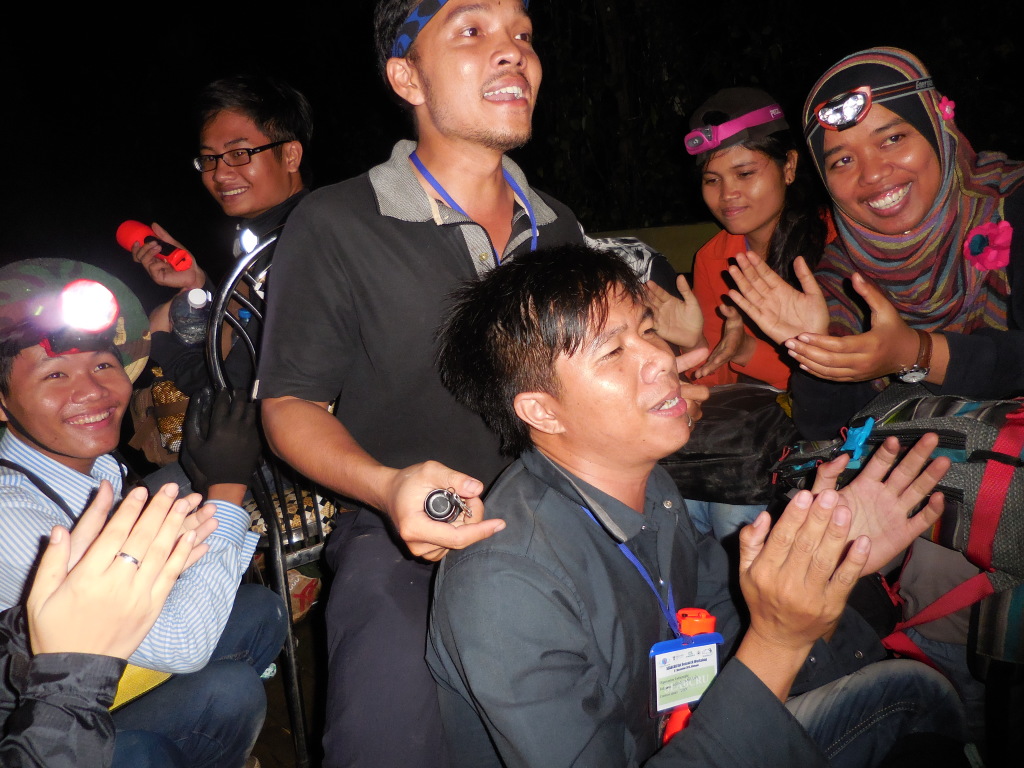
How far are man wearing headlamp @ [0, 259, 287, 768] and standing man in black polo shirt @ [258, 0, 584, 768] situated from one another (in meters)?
0.40

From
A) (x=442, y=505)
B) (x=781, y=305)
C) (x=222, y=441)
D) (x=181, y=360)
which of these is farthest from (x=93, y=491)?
(x=781, y=305)

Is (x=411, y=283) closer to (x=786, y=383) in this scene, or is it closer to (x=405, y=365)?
(x=405, y=365)

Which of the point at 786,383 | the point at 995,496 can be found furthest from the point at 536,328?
the point at 786,383

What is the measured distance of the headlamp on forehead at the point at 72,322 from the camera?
7.04 ft

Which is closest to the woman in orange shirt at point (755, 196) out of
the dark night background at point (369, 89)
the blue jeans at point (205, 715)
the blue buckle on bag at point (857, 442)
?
the blue buckle on bag at point (857, 442)

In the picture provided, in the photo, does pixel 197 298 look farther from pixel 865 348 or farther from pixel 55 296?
pixel 865 348

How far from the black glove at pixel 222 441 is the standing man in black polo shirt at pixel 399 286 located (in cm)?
46

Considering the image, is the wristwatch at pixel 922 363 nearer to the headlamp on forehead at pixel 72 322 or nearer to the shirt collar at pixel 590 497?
the shirt collar at pixel 590 497

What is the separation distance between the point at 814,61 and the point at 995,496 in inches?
164

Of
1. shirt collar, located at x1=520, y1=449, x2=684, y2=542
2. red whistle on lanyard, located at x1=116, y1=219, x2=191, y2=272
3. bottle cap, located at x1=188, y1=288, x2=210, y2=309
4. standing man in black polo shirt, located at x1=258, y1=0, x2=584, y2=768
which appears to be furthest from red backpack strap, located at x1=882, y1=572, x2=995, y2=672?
red whistle on lanyard, located at x1=116, y1=219, x2=191, y2=272

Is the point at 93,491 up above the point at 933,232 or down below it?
below

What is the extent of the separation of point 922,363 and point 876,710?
0.99 metres

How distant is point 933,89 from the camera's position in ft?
7.50

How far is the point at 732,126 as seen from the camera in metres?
3.10
